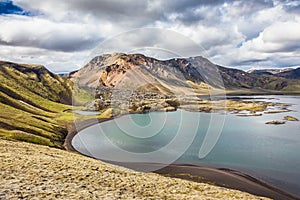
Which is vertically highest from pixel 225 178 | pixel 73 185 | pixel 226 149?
pixel 73 185

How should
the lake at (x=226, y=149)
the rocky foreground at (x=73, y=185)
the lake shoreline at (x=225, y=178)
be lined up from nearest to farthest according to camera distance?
the rocky foreground at (x=73, y=185) → the lake shoreline at (x=225, y=178) → the lake at (x=226, y=149)

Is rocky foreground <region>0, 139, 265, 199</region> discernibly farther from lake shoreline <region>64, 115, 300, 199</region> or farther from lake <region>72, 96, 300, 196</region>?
lake <region>72, 96, 300, 196</region>

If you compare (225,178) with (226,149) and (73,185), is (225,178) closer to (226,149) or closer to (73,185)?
(226,149)

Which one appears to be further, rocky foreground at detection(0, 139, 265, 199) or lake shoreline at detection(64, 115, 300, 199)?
lake shoreline at detection(64, 115, 300, 199)

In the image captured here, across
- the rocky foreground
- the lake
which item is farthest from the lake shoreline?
the rocky foreground

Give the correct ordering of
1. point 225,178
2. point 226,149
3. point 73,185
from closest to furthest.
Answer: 1. point 73,185
2. point 225,178
3. point 226,149

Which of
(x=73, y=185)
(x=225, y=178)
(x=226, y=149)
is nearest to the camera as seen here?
(x=73, y=185)

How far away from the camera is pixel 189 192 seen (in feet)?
91.7

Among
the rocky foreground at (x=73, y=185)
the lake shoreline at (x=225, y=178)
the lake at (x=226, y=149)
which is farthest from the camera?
the lake at (x=226, y=149)

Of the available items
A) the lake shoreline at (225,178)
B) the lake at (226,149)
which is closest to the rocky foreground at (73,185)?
the lake shoreline at (225,178)

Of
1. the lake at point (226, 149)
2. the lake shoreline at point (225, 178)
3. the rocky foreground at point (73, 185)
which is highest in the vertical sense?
the rocky foreground at point (73, 185)

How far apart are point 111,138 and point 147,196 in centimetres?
8406

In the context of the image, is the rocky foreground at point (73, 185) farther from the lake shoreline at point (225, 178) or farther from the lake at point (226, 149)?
the lake at point (226, 149)

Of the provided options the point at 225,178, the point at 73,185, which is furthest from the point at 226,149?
the point at 73,185
